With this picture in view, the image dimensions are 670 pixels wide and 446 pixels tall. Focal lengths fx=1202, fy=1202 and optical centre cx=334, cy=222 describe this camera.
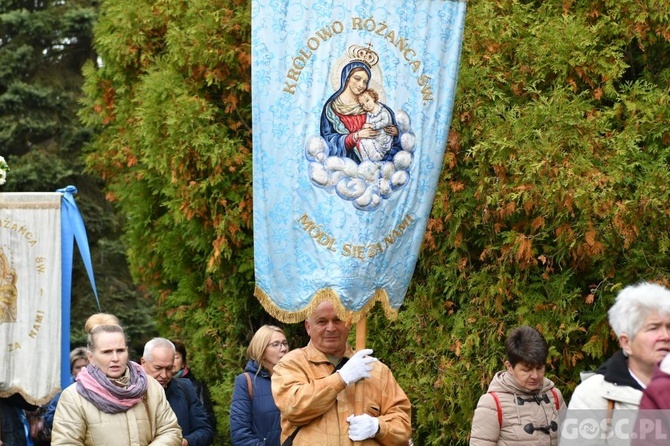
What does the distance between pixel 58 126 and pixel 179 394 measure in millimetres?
12439

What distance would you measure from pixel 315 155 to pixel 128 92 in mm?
7404

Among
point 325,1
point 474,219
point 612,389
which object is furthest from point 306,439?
point 474,219

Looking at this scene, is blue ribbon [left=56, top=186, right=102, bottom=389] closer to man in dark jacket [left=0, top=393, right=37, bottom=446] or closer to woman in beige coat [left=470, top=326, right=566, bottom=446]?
man in dark jacket [left=0, top=393, right=37, bottom=446]

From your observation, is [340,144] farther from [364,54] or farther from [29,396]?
[29,396]

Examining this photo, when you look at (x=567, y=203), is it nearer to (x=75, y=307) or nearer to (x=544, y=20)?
(x=544, y=20)

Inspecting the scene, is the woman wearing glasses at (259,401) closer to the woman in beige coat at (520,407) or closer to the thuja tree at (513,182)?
the thuja tree at (513,182)

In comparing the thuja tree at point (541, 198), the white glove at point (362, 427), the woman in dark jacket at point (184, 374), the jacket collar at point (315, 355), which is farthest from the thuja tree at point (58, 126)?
the white glove at point (362, 427)

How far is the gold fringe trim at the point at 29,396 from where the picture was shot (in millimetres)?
8805

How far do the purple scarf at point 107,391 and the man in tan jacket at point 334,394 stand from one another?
1.15 m

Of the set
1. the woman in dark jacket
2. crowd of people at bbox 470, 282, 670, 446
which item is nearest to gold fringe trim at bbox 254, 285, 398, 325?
crowd of people at bbox 470, 282, 670, 446

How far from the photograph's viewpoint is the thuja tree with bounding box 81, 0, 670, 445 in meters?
8.09

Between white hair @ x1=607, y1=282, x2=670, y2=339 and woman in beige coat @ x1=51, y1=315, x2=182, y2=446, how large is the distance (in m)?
3.17

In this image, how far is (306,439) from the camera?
20.8 ft

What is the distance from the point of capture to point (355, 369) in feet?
20.4
